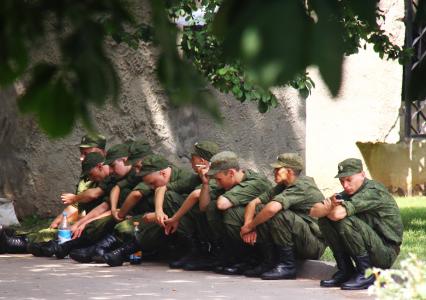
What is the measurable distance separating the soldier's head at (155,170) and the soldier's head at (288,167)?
3.75ft

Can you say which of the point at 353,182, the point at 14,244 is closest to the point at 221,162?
the point at 353,182

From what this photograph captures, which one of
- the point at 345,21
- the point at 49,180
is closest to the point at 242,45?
the point at 345,21

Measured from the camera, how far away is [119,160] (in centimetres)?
957

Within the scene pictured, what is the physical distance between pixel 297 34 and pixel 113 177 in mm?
8168

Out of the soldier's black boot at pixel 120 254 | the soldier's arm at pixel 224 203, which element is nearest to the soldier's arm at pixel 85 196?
the soldier's black boot at pixel 120 254

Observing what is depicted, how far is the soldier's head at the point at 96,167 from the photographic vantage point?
9.82 m

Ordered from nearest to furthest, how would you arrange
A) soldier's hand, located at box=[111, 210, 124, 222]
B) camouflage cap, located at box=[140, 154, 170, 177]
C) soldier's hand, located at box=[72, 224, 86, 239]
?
camouflage cap, located at box=[140, 154, 170, 177], soldier's hand, located at box=[111, 210, 124, 222], soldier's hand, located at box=[72, 224, 86, 239]

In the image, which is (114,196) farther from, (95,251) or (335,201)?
(335,201)

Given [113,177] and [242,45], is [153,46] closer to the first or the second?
[242,45]

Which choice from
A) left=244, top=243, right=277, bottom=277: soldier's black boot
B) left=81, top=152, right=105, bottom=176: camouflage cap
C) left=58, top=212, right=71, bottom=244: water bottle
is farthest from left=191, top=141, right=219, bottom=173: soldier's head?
left=58, top=212, right=71, bottom=244: water bottle

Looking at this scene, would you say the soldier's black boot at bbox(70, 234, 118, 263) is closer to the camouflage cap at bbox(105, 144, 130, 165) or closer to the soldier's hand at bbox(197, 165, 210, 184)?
the camouflage cap at bbox(105, 144, 130, 165)

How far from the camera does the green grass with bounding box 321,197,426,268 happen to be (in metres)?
8.84

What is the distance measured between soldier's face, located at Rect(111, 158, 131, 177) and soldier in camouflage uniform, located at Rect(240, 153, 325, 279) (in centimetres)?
158

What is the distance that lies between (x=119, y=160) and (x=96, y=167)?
0.35m
